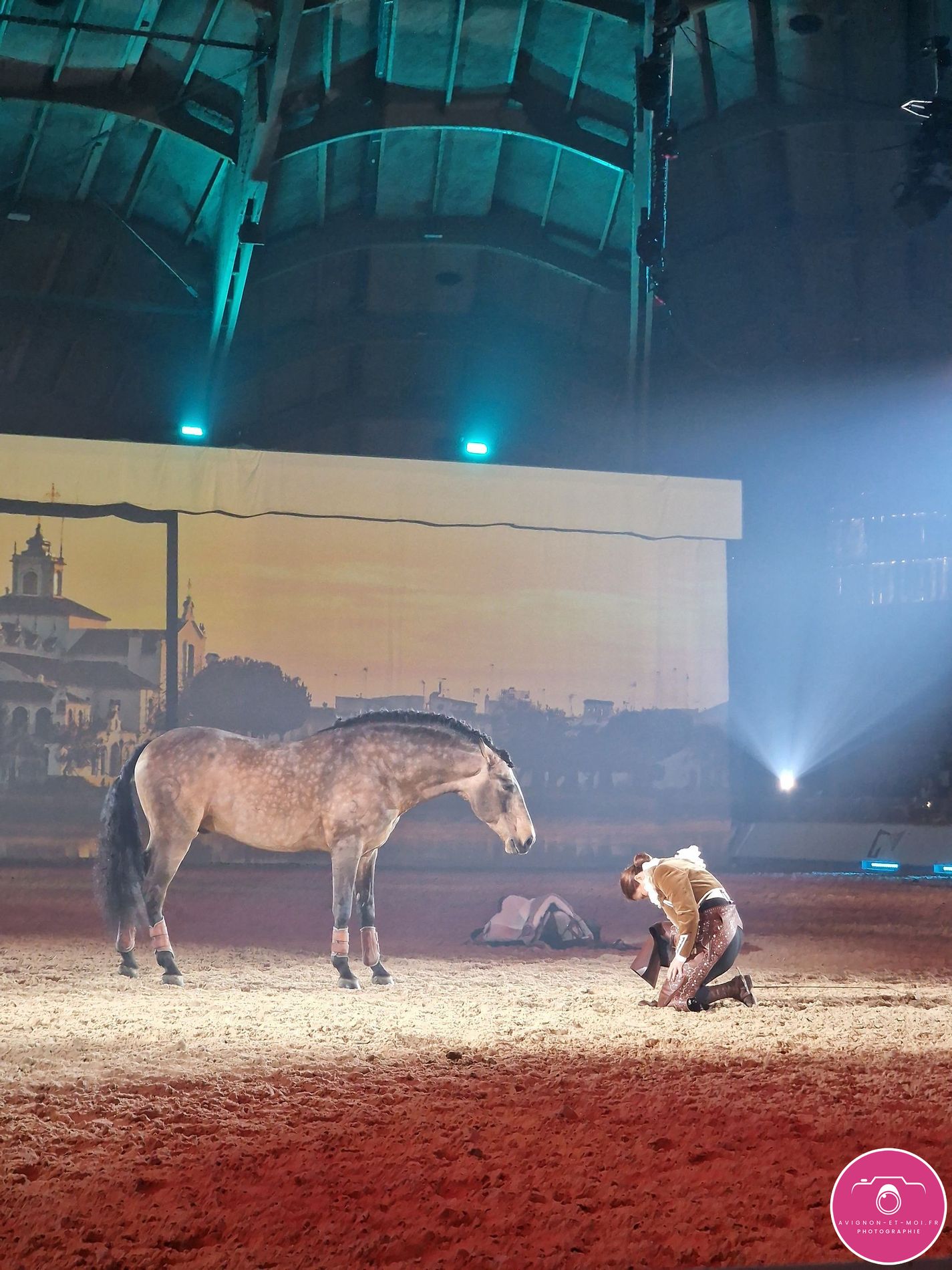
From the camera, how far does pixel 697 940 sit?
5125mm

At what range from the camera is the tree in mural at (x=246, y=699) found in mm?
10711

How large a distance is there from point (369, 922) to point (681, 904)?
1.87 meters

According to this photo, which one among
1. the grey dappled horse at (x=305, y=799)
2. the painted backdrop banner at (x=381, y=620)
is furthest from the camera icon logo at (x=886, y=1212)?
the painted backdrop banner at (x=381, y=620)

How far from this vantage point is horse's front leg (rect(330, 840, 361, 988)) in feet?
19.4

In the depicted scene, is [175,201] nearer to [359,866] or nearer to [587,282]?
[587,282]

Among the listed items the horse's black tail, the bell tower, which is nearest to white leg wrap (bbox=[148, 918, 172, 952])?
the horse's black tail

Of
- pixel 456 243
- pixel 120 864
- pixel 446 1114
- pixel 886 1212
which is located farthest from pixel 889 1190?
pixel 456 243

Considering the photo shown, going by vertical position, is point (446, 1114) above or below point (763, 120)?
below

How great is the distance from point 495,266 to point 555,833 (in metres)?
6.29

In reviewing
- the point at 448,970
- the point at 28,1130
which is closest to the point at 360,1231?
the point at 28,1130

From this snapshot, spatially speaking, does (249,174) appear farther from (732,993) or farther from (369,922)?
(732,993)

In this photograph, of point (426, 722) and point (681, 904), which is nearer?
point (681, 904)

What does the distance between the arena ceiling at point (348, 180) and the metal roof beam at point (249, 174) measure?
3 centimetres

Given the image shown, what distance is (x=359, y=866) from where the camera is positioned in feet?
20.2
